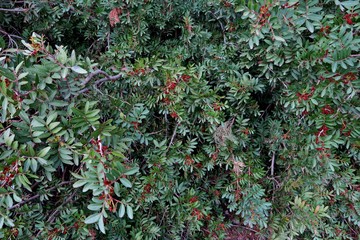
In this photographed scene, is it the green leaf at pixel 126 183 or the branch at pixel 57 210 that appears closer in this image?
the green leaf at pixel 126 183

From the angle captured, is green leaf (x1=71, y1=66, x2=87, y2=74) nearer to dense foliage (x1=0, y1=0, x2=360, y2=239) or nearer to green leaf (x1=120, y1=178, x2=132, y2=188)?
dense foliage (x1=0, y1=0, x2=360, y2=239)

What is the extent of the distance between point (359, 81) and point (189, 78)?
Answer: 799mm

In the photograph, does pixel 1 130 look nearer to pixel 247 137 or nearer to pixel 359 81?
pixel 247 137

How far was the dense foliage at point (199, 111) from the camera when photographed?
4.38 ft

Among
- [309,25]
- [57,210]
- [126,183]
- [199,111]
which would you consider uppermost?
[309,25]

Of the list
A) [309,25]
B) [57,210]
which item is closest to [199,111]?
[309,25]

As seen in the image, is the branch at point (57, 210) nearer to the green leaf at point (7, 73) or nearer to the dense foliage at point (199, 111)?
the dense foliage at point (199, 111)

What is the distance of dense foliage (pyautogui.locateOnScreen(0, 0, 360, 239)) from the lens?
1334 millimetres

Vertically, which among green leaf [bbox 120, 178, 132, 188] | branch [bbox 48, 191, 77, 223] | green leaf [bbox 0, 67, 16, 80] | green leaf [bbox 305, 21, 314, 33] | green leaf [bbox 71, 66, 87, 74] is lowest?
branch [bbox 48, 191, 77, 223]

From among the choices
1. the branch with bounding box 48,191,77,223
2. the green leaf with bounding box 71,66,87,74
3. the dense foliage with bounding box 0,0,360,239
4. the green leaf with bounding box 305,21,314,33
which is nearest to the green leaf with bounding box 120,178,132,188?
the dense foliage with bounding box 0,0,360,239

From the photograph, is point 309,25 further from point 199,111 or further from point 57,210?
point 57,210

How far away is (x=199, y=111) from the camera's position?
1604 millimetres

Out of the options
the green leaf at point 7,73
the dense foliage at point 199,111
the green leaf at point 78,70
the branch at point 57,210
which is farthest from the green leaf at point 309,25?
the branch at point 57,210

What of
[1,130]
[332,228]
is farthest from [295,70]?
[1,130]
